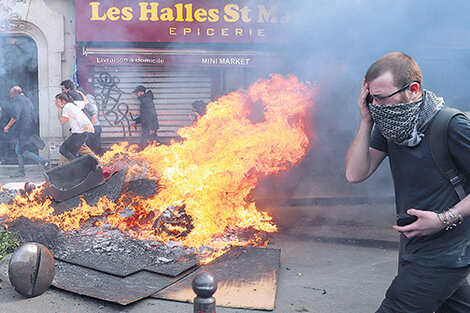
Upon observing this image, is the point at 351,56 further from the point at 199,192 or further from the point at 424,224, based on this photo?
the point at 424,224

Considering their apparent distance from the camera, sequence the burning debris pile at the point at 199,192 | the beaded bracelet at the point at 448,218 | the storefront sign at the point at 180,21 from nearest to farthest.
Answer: the beaded bracelet at the point at 448,218 < the burning debris pile at the point at 199,192 < the storefront sign at the point at 180,21

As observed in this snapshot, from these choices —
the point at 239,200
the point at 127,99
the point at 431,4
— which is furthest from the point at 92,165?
the point at 431,4

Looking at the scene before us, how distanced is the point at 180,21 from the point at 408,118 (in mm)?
9868

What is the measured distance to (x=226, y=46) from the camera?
11.6 metres

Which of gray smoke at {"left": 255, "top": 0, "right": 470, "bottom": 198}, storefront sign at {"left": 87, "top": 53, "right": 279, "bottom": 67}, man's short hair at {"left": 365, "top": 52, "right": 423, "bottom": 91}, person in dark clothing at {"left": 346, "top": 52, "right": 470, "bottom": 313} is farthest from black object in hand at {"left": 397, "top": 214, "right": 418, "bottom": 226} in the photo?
storefront sign at {"left": 87, "top": 53, "right": 279, "bottom": 67}

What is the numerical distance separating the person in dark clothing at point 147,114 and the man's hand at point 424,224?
9.26m

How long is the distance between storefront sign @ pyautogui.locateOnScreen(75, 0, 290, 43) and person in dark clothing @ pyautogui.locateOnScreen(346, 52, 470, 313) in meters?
9.18

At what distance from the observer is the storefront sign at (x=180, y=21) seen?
11273 mm

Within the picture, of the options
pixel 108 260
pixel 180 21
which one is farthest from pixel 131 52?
pixel 108 260

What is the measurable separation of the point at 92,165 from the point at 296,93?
142 inches

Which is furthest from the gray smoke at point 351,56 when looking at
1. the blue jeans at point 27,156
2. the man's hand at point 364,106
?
the man's hand at point 364,106

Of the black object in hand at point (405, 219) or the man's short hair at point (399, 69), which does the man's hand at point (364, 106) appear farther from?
the black object in hand at point (405, 219)

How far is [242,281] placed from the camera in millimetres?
4461

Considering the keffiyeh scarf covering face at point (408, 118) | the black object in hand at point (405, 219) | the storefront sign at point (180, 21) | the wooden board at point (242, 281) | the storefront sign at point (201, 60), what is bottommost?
the wooden board at point (242, 281)
